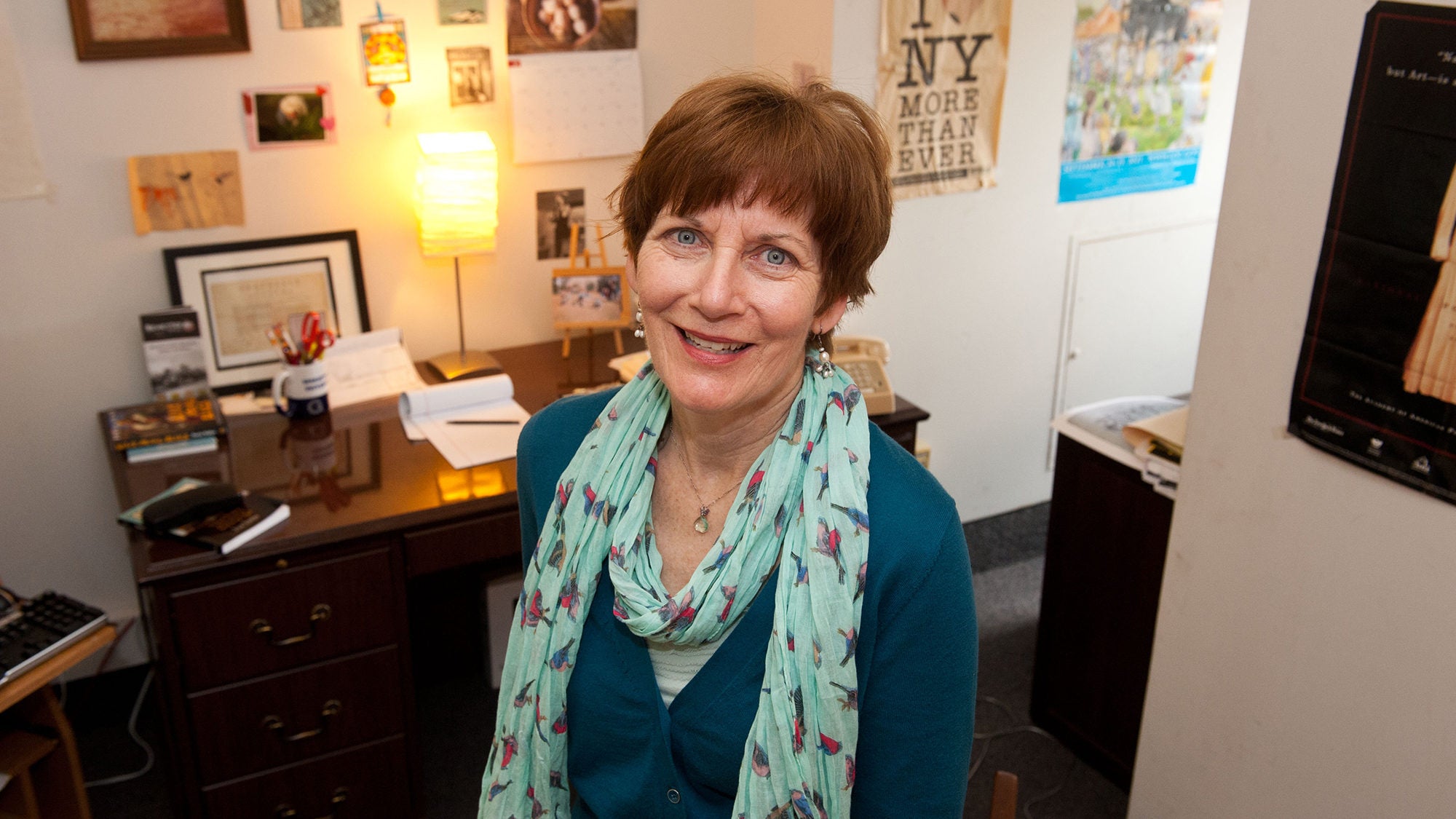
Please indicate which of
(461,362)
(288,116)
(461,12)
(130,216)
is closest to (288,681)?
(461,362)

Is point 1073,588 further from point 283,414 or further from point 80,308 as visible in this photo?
point 80,308

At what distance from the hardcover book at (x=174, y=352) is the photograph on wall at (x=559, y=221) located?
2.52 ft

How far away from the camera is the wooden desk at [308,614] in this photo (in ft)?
6.50

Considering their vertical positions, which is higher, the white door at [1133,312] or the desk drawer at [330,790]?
the white door at [1133,312]

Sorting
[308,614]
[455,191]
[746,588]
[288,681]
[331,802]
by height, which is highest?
[455,191]

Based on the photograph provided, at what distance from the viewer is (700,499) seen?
1.39 metres

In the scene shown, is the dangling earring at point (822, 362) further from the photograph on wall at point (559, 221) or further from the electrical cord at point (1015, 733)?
the photograph on wall at point (559, 221)

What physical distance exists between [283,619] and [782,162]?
1323 mm

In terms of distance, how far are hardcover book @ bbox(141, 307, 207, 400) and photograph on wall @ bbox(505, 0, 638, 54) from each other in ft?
2.91

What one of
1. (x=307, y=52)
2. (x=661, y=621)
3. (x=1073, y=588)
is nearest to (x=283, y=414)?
(x=307, y=52)

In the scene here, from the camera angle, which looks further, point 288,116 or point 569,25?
point 569,25

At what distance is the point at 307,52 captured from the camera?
243 cm

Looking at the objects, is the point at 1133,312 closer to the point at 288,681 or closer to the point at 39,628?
the point at 288,681

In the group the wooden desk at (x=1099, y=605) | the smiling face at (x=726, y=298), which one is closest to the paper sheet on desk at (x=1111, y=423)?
the wooden desk at (x=1099, y=605)
